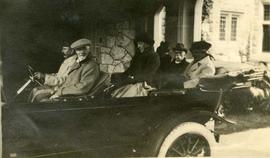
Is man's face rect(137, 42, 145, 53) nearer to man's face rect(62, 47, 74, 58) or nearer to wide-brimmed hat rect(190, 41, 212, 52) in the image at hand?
wide-brimmed hat rect(190, 41, 212, 52)

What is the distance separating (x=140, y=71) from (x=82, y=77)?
500 mm

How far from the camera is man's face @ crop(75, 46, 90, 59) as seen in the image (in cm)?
324

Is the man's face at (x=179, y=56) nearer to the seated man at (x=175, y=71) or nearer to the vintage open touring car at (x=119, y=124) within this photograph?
the seated man at (x=175, y=71)

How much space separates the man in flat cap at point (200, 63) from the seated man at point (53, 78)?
102 centimetres

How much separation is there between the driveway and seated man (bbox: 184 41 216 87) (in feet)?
2.09

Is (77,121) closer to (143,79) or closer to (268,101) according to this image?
(143,79)

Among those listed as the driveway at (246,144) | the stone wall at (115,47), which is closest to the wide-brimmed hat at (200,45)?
the stone wall at (115,47)

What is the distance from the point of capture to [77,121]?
3.27 meters

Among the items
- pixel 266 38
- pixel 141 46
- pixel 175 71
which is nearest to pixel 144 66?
pixel 141 46

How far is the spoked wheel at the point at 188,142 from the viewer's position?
349 centimetres

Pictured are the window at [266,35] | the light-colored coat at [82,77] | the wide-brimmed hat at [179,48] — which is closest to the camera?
the light-colored coat at [82,77]

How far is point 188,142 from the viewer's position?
359cm

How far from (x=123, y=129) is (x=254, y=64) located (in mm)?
1395

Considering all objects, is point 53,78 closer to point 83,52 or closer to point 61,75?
point 61,75
